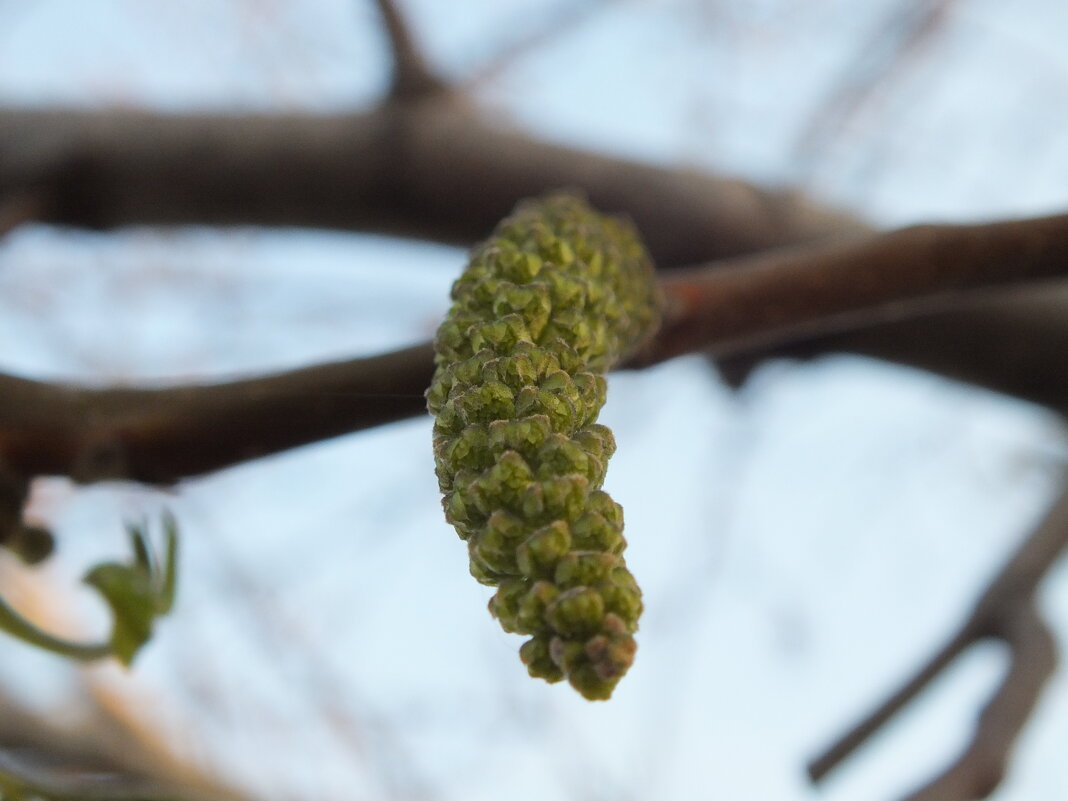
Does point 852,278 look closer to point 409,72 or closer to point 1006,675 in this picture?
point 1006,675

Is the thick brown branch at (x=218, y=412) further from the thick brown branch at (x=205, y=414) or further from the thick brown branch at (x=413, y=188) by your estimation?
the thick brown branch at (x=413, y=188)

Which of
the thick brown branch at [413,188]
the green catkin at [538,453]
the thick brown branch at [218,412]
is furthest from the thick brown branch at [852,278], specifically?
the thick brown branch at [413,188]

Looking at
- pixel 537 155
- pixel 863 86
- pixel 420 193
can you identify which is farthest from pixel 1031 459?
pixel 420 193

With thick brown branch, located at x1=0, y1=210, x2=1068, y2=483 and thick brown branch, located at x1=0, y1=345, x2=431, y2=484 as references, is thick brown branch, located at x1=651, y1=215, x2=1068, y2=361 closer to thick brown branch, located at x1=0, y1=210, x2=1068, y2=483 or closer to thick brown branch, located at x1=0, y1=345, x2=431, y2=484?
thick brown branch, located at x1=0, y1=210, x2=1068, y2=483

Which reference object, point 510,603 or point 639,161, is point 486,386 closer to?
point 510,603

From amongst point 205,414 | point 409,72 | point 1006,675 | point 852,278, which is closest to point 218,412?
point 205,414

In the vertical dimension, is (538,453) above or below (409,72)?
below

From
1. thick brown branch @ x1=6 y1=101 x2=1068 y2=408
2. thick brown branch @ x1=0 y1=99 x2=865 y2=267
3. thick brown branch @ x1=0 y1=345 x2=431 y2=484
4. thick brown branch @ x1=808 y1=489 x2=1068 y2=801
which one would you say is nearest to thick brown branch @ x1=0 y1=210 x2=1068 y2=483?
thick brown branch @ x1=0 y1=345 x2=431 y2=484
